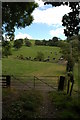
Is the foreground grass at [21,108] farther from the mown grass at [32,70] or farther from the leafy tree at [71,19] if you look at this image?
the mown grass at [32,70]

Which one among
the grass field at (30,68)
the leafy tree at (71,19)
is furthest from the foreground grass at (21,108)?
the grass field at (30,68)

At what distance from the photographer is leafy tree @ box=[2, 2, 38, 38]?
48.6 ft

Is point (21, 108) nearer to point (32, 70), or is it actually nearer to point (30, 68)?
point (32, 70)

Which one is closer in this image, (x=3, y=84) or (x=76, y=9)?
(x=76, y=9)

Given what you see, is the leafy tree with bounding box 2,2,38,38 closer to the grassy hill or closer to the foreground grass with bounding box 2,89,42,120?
the foreground grass with bounding box 2,89,42,120

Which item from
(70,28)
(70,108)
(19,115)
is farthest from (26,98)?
(70,108)

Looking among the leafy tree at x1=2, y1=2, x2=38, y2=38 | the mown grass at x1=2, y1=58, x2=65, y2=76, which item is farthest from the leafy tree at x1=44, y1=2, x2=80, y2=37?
the mown grass at x1=2, y1=58, x2=65, y2=76

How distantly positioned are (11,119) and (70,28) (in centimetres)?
612

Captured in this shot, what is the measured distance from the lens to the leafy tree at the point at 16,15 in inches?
583

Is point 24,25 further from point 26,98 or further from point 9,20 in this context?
point 26,98

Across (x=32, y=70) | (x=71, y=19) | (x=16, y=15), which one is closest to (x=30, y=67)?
(x=32, y=70)

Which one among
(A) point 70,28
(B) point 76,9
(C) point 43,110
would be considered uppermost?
(B) point 76,9

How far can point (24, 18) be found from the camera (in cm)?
2152

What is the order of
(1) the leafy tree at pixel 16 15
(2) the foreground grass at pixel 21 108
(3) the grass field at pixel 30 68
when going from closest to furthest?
(2) the foreground grass at pixel 21 108 → (1) the leafy tree at pixel 16 15 → (3) the grass field at pixel 30 68
